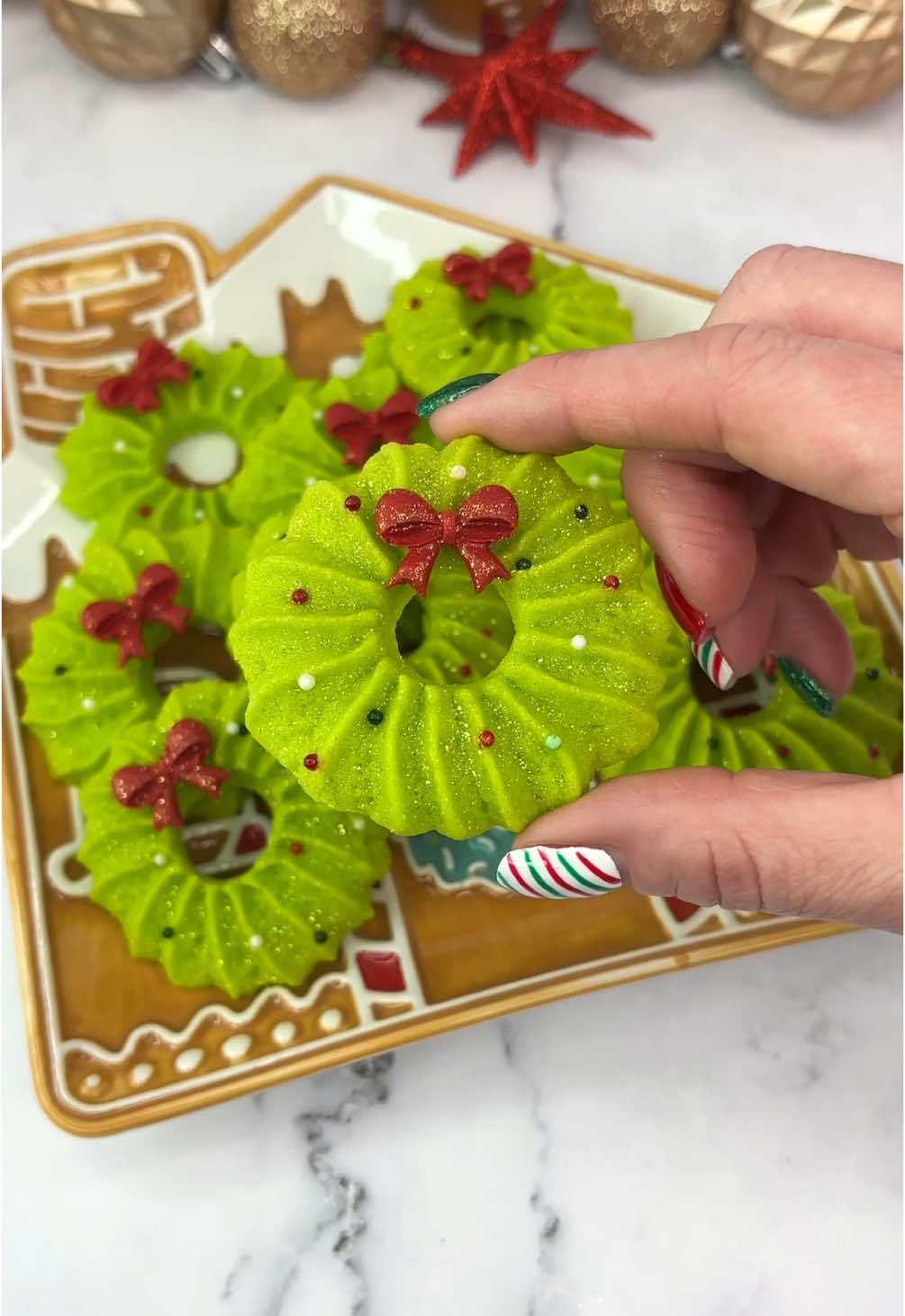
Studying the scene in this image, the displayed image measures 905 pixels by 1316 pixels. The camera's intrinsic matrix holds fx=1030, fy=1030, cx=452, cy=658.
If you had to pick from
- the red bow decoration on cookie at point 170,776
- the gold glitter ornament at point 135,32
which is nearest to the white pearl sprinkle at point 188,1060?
the red bow decoration on cookie at point 170,776

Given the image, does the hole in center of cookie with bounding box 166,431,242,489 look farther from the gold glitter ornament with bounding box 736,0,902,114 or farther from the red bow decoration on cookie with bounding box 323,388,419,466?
Answer: the gold glitter ornament with bounding box 736,0,902,114

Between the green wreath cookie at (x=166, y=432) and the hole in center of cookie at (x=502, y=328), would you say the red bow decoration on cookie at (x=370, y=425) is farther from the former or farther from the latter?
the hole in center of cookie at (x=502, y=328)

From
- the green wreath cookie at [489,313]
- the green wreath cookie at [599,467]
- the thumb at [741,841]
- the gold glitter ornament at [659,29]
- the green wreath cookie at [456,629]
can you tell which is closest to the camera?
the thumb at [741,841]

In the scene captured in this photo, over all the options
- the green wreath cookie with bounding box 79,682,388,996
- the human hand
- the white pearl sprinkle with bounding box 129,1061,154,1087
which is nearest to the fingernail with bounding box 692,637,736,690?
the human hand

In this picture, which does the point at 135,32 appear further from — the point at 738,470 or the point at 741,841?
the point at 741,841

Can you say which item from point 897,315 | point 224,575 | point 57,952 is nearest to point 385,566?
point 224,575

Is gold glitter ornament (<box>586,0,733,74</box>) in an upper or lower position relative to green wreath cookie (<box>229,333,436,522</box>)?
upper

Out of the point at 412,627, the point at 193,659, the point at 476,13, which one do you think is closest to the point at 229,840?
the point at 193,659

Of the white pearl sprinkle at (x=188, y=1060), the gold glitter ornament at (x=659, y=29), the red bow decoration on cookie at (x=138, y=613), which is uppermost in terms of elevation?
the gold glitter ornament at (x=659, y=29)
